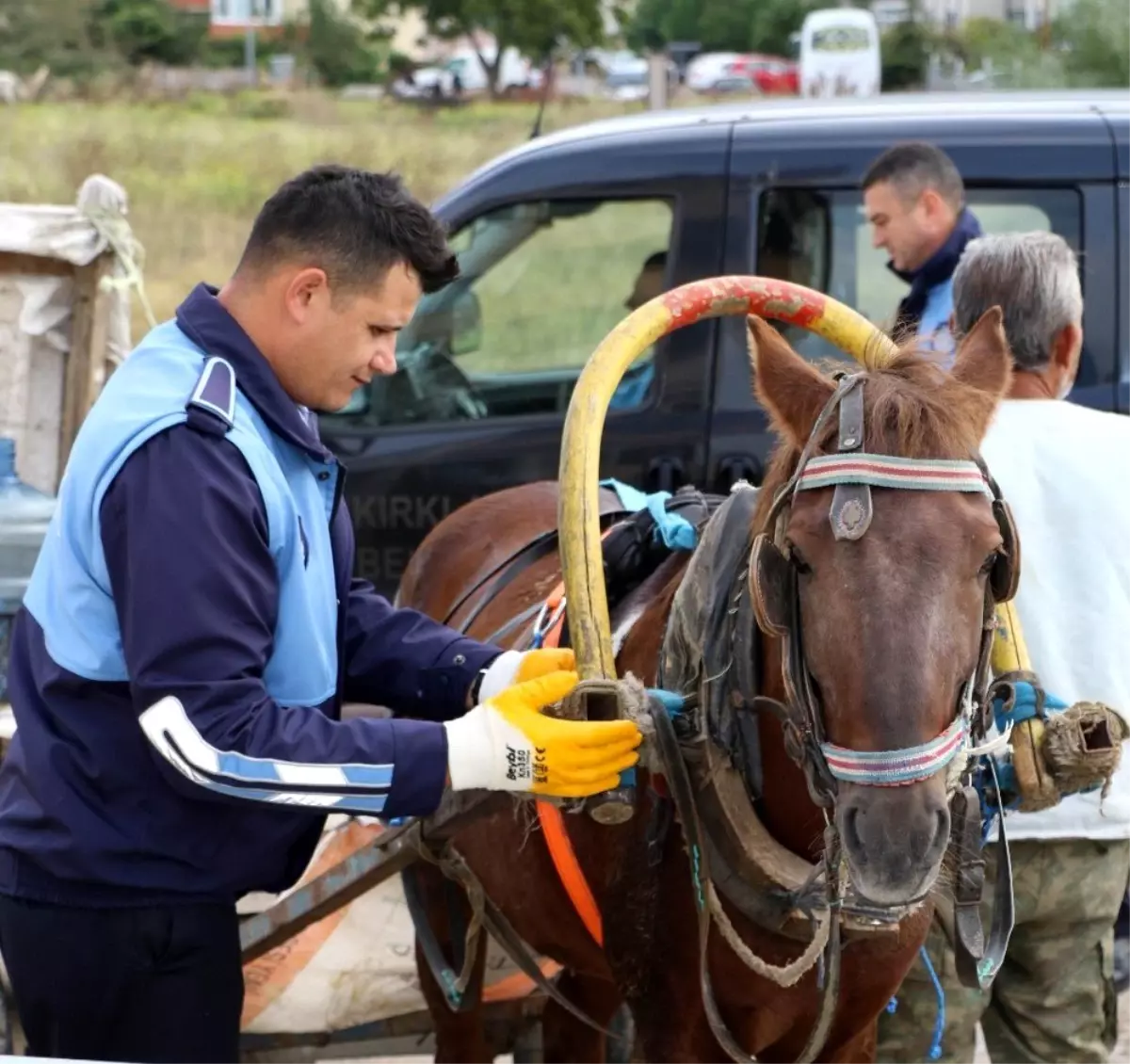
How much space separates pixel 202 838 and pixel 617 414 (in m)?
2.88

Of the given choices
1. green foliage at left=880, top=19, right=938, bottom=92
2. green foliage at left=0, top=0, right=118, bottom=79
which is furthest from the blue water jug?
green foliage at left=0, top=0, right=118, bottom=79

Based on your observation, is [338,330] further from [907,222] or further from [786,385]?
[907,222]

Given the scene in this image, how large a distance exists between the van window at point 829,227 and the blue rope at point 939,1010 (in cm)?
232

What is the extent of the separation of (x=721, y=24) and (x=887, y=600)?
52.2m

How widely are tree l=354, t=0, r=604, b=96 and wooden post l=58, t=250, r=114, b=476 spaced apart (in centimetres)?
3505

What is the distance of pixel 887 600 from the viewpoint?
2.00m

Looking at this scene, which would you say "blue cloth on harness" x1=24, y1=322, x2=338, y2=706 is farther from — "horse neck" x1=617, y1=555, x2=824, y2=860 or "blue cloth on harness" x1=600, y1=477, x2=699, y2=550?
"blue cloth on harness" x1=600, y1=477, x2=699, y2=550

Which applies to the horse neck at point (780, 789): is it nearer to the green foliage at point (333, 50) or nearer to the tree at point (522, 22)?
the tree at point (522, 22)

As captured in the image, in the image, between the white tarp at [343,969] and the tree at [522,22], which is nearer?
the white tarp at [343,969]

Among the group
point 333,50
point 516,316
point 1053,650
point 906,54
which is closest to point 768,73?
point 906,54

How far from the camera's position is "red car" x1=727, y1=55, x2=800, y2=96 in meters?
40.0

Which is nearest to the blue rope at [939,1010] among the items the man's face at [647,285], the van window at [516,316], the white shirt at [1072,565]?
the white shirt at [1072,565]

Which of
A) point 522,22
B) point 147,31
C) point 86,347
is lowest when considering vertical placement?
point 86,347

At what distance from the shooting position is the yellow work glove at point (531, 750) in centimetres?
227
